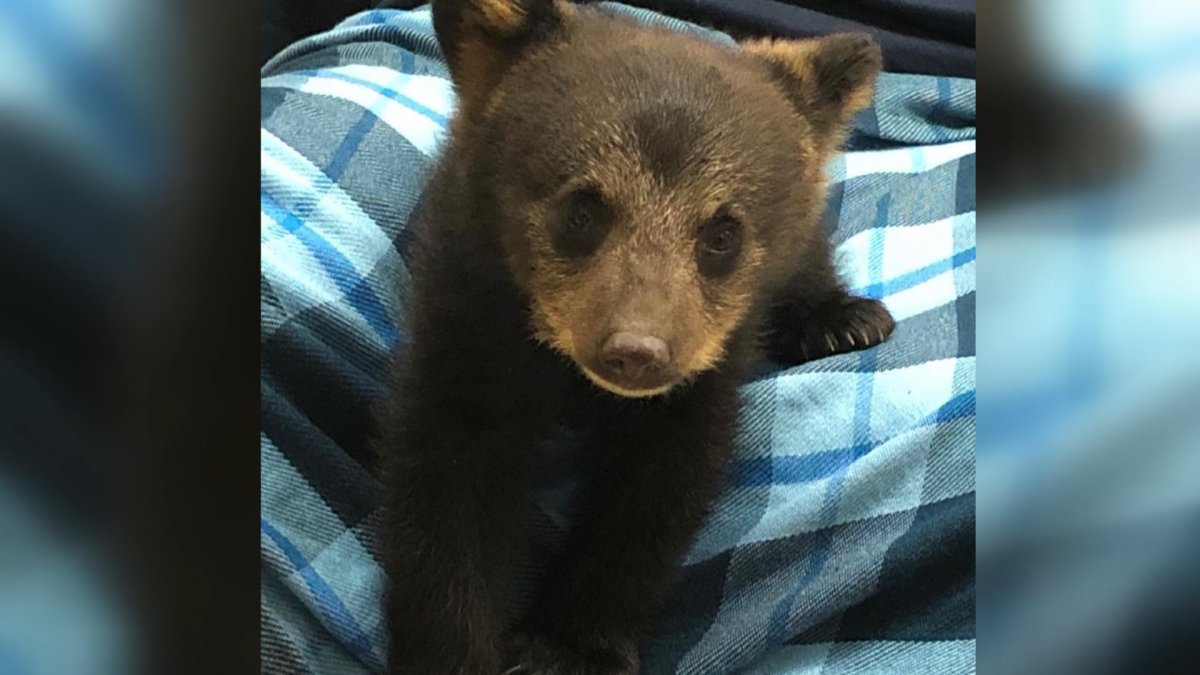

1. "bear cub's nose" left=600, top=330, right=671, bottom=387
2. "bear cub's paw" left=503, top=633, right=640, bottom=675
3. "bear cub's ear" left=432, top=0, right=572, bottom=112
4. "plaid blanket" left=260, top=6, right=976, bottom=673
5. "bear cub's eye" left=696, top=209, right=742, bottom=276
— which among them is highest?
"bear cub's ear" left=432, top=0, right=572, bottom=112

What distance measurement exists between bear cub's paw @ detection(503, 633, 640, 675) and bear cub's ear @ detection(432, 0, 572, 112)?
64 centimetres

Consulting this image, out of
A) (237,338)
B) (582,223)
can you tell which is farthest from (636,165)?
(237,338)

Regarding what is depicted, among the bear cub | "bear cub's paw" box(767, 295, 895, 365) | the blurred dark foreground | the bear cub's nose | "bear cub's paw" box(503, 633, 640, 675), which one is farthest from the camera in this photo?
"bear cub's paw" box(767, 295, 895, 365)

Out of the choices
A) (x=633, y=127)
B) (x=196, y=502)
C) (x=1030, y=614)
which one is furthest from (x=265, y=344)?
(x=1030, y=614)

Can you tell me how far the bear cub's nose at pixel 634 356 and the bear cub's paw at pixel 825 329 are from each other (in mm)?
494

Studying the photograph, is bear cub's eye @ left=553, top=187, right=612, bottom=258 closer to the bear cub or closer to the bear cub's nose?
the bear cub

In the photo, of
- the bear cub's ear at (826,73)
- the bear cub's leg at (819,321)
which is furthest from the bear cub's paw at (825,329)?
the bear cub's ear at (826,73)

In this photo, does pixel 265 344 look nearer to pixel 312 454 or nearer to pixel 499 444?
pixel 312 454

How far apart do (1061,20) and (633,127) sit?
0.49 metres

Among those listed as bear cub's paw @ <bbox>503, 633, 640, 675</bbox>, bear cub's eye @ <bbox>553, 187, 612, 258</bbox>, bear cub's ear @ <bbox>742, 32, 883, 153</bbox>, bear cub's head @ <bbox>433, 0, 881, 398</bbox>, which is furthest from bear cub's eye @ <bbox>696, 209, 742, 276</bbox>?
bear cub's paw @ <bbox>503, 633, 640, 675</bbox>

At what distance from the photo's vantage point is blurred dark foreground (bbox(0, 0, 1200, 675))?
0.53m

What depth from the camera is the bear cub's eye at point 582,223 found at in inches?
42.3

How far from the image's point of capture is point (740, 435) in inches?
51.6

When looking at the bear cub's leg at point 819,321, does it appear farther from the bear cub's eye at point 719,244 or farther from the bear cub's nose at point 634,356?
the bear cub's nose at point 634,356
